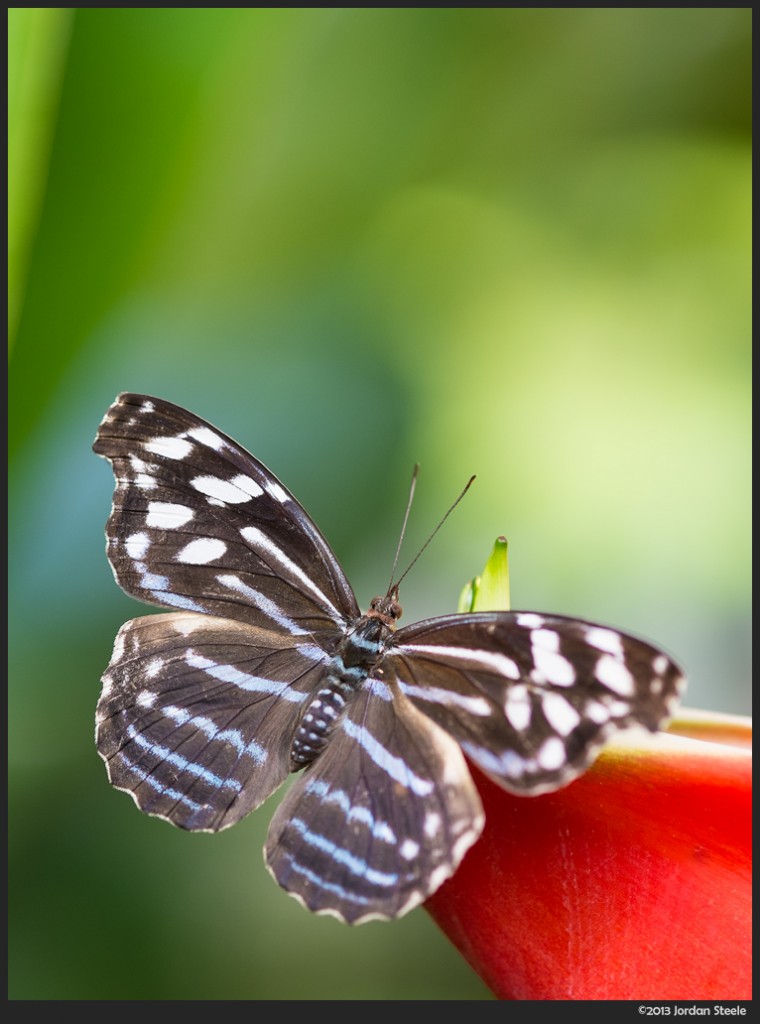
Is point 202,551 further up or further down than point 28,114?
further down

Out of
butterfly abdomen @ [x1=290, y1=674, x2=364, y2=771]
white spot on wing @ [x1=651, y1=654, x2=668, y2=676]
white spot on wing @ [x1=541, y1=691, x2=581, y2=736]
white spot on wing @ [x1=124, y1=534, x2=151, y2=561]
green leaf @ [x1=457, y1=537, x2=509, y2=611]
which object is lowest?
butterfly abdomen @ [x1=290, y1=674, x2=364, y2=771]

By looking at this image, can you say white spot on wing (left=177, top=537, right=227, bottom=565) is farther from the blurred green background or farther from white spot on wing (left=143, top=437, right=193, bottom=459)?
the blurred green background

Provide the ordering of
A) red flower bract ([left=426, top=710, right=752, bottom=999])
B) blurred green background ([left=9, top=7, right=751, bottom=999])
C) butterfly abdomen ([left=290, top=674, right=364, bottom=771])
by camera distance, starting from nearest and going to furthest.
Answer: red flower bract ([left=426, top=710, right=752, bottom=999]) → butterfly abdomen ([left=290, top=674, right=364, bottom=771]) → blurred green background ([left=9, top=7, right=751, bottom=999])

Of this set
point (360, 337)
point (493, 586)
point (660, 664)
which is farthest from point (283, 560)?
point (360, 337)

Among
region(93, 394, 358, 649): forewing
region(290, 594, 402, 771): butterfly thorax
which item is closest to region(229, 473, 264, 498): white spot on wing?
region(93, 394, 358, 649): forewing

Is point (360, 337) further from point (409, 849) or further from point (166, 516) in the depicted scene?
point (409, 849)

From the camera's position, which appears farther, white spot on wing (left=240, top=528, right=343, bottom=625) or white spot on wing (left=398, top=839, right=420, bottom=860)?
white spot on wing (left=240, top=528, right=343, bottom=625)

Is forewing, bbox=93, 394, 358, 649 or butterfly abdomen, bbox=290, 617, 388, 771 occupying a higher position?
forewing, bbox=93, 394, 358, 649

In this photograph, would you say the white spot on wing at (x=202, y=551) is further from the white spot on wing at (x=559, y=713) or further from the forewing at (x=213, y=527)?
the white spot on wing at (x=559, y=713)
